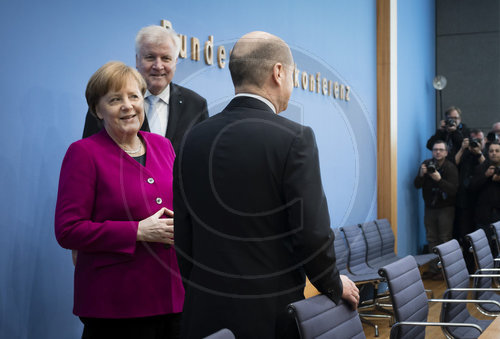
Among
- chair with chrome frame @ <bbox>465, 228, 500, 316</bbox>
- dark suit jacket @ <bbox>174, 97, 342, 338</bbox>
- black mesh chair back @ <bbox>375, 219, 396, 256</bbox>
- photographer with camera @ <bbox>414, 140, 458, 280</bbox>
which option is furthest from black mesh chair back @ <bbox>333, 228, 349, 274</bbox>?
dark suit jacket @ <bbox>174, 97, 342, 338</bbox>

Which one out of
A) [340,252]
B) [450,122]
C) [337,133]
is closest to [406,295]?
[340,252]

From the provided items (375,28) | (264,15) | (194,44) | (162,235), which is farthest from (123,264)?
(375,28)

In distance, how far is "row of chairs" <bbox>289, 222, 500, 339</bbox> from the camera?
1.79 m

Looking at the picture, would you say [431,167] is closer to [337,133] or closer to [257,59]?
[337,133]

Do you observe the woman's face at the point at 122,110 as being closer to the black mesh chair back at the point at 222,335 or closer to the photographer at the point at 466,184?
the black mesh chair back at the point at 222,335

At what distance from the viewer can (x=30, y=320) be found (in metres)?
2.48

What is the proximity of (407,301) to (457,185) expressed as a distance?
5136mm

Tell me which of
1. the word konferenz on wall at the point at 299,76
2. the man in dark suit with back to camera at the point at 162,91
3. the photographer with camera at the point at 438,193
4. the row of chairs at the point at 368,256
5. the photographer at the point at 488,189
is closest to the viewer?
the man in dark suit with back to camera at the point at 162,91

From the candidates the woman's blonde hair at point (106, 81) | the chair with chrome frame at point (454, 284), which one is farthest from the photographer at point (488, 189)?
the woman's blonde hair at point (106, 81)

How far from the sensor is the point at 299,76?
193 inches

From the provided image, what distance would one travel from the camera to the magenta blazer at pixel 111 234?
187 centimetres

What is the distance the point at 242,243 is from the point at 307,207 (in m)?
0.22

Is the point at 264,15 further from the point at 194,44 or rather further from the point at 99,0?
the point at 99,0

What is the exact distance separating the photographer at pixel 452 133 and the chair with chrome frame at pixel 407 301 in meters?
5.43
